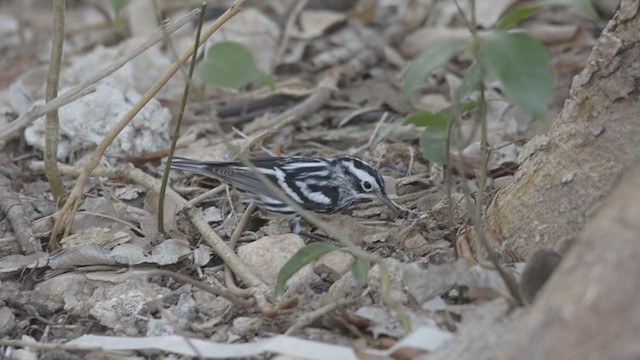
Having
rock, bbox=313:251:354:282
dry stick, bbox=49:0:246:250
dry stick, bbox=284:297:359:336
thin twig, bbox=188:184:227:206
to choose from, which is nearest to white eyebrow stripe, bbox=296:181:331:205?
thin twig, bbox=188:184:227:206

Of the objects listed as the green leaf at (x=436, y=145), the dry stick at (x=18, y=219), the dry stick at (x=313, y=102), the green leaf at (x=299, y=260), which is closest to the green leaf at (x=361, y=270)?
the green leaf at (x=299, y=260)

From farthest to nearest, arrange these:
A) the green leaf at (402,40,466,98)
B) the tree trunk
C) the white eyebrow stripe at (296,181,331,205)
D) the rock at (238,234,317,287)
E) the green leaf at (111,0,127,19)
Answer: the white eyebrow stripe at (296,181,331,205), the rock at (238,234,317,287), the tree trunk, the green leaf at (111,0,127,19), the green leaf at (402,40,466,98)

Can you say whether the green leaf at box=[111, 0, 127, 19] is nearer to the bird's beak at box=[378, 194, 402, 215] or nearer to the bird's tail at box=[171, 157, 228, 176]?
the bird's tail at box=[171, 157, 228, 176]

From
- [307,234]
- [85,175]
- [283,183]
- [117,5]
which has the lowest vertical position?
[307,234]

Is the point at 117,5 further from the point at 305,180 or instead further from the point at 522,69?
the point at 305,180

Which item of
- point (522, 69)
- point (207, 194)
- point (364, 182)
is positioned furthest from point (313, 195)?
point (522, 69)

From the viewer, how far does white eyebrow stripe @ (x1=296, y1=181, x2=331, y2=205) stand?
5.03m

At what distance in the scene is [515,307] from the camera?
3154 mm

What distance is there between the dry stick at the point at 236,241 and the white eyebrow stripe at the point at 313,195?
290mm

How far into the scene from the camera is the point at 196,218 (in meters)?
4.41

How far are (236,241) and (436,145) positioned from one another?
4.62ft

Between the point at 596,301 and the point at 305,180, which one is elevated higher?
the point at 596,301

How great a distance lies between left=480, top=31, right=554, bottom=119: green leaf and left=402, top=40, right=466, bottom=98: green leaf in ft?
0.38

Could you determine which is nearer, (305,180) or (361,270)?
(361,270)
